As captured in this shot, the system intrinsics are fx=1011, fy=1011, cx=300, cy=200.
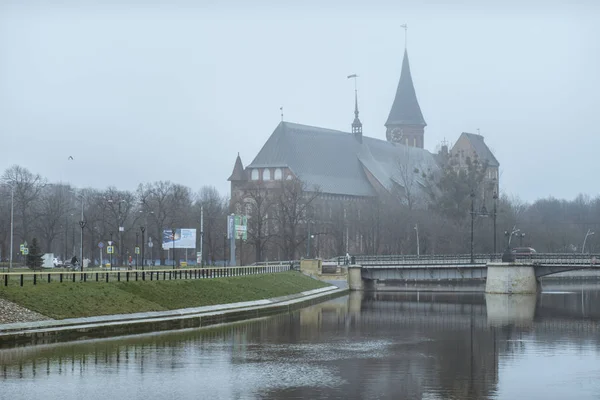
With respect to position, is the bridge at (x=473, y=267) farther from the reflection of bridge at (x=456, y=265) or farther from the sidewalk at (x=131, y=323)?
the sidewalk at (x=131, y=323)

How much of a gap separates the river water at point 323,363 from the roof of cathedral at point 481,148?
141 meters

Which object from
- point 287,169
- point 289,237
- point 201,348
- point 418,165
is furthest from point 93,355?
point 418,165

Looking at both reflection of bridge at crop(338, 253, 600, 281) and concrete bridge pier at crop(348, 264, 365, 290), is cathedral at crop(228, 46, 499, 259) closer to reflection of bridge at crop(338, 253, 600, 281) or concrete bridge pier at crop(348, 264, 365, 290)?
reflection of bridge at crop(338, 253, 600, 281)

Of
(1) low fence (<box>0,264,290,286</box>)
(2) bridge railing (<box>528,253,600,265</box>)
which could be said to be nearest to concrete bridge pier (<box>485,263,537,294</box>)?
(2) bridge railing (<box>528,253,600,265</box>)

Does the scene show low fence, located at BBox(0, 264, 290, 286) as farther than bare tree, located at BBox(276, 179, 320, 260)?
No

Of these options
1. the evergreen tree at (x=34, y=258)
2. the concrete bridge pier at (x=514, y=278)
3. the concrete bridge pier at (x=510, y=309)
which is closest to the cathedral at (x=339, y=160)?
the concrete bridge pier at (x=514, y=278)

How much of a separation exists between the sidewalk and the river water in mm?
1351

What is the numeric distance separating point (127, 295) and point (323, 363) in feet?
59.3

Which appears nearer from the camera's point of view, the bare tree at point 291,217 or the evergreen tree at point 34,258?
A: the evergreen tree at point 34,258

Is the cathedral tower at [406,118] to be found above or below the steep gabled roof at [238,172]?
above

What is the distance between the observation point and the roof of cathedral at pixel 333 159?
160 meters

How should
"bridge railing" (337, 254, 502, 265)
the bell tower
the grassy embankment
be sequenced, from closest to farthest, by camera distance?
the grassy embankment < "bridge railing" (337, 254, 502, 265) < the bell tower

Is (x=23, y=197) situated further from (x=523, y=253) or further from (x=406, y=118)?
(x=406, y=118)

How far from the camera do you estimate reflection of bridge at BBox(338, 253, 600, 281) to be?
83.8m
